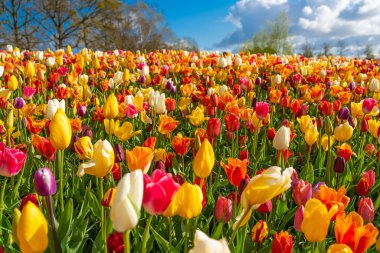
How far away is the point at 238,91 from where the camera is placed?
185 inches

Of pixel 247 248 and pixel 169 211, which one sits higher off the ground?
pixel 169 211

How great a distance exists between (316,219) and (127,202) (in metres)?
0.64

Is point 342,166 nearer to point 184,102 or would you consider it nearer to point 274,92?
point 274,92

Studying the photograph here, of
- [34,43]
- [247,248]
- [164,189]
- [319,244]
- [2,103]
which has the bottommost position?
Answer: [247,248]

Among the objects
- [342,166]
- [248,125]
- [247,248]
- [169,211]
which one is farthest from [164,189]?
[248,125]

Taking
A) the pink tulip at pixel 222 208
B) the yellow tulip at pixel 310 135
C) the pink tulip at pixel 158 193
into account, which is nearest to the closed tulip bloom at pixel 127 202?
the pink tulip at pixel 158 193

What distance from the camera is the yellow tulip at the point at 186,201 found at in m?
1.37

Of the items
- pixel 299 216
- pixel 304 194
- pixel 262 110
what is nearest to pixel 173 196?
pixel 299 216

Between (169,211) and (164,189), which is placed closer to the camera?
(164,189)

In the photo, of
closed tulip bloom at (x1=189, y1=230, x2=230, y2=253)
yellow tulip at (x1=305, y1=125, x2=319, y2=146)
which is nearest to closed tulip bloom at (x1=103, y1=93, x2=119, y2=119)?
yellow tulip at (x1=305, y1=125, x2=319, y2=146)

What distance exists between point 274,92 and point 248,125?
95 cm

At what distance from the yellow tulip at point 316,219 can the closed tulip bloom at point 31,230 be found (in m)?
0.80

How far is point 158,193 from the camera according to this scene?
1.23 m

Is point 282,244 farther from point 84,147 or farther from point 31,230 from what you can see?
point 84,147
